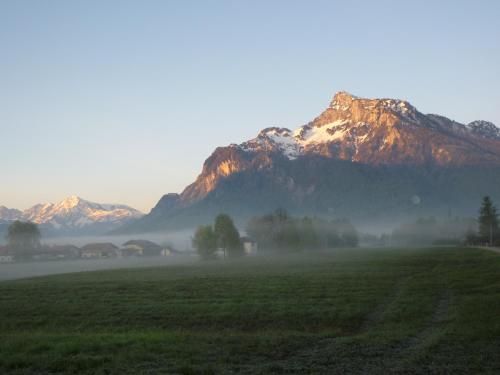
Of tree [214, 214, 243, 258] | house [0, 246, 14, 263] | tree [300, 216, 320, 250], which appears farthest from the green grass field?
house [0, 246, 14, 263]

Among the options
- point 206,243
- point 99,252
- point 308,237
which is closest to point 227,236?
point 206,243

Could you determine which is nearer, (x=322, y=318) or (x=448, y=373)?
(x=448, y=373)

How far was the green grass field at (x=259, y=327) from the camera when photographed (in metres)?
22.8

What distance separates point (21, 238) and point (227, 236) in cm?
7282

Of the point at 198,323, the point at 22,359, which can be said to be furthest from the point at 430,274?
the point at 22,359

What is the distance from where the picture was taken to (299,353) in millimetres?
25031

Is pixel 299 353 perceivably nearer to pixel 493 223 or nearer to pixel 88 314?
pixel 88 314

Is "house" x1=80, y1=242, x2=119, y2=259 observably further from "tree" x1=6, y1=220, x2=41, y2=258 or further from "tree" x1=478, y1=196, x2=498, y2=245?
"tree" x1=478, y1=196, x2=498, y2=245

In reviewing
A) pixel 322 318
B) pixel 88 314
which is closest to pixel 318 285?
pixel 322 318

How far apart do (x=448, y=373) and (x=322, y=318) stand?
14755mm

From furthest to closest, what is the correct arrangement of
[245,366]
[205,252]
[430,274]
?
[205,252], [430,274], [245,366]

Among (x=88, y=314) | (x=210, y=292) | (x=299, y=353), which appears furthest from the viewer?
(x=210, y=292)

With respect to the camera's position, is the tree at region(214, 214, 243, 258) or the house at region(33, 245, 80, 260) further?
the house at region(33, 245, 80, 260)

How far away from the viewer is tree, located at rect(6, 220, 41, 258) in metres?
162
